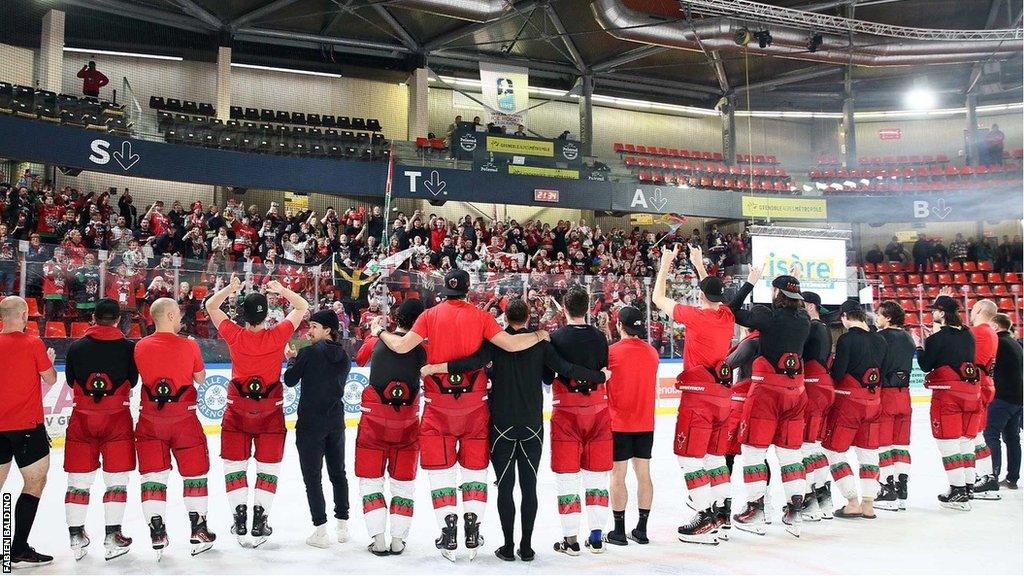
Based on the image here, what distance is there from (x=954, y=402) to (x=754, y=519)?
2.47m

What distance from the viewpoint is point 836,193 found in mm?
24344

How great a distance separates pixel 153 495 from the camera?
5.13 metres

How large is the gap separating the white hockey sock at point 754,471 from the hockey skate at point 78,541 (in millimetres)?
4665

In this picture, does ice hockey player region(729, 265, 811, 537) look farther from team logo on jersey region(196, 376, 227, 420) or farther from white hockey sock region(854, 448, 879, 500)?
team logo on jersey region(196, 376, 227, 420)

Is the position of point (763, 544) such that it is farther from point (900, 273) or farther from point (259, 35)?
point (259, 35)

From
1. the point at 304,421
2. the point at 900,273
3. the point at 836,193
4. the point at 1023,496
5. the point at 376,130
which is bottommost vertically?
the point at 1023,496

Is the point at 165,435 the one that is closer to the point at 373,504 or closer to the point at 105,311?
the point at 105,311

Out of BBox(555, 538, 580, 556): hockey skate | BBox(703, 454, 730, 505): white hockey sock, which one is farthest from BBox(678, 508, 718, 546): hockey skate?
BBox(555, 538, 580, 556): hockey skate

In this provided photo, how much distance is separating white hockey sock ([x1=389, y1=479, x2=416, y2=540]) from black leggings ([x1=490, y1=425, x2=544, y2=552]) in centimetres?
61

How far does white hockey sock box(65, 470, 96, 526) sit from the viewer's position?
201 inches

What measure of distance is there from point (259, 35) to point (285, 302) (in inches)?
575

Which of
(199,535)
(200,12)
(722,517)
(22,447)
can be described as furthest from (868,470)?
(200,12)

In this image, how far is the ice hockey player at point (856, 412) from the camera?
649cm

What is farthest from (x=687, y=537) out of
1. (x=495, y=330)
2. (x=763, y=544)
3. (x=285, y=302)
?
(x=285, y=302)
